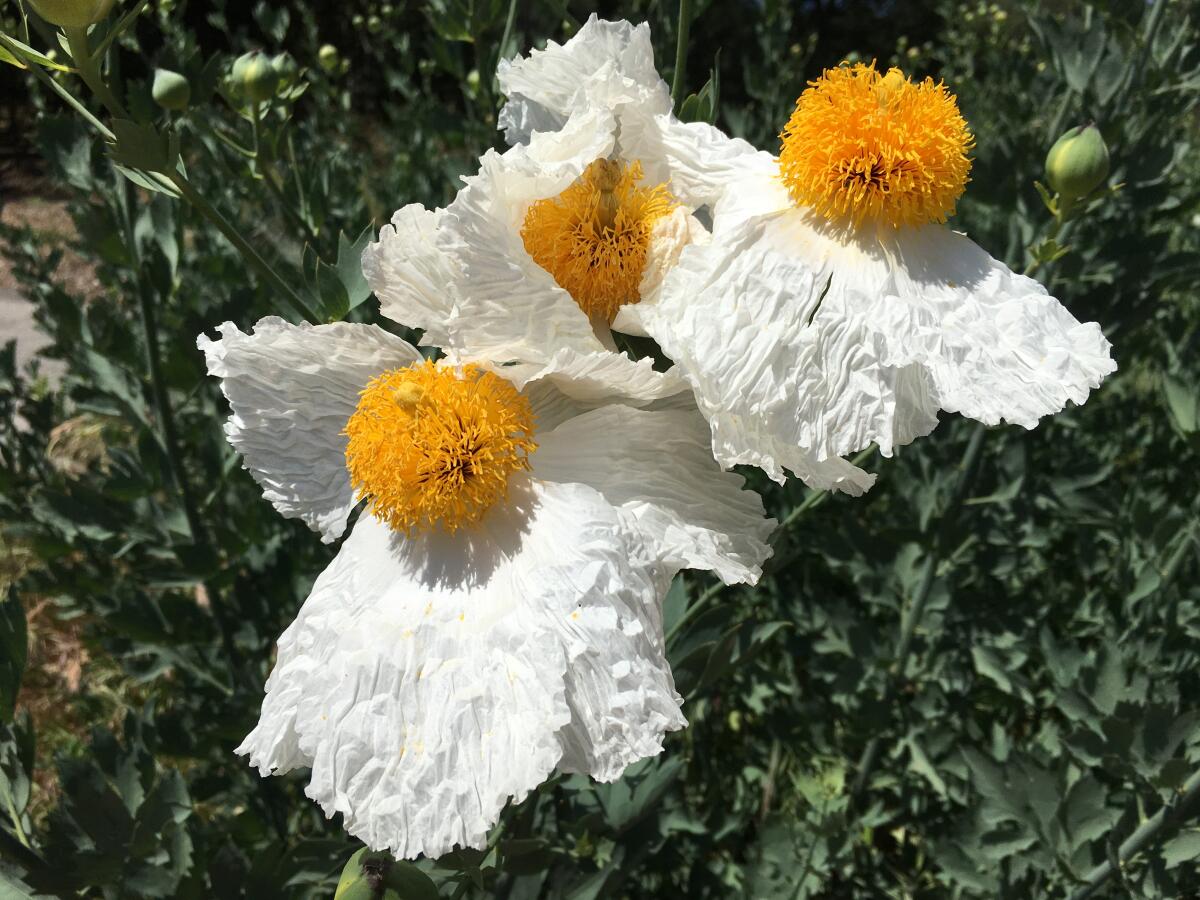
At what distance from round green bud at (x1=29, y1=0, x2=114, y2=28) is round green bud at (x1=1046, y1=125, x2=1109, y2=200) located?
106 cm

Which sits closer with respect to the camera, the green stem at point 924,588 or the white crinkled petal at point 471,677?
the white crinkled petal at point 471,677

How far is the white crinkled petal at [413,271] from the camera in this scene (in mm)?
928

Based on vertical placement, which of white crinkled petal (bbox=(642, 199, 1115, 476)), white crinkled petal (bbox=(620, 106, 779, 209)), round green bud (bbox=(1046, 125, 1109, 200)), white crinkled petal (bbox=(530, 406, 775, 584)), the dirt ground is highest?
round green bud (bbox=(1046, 125, 1109, 200))

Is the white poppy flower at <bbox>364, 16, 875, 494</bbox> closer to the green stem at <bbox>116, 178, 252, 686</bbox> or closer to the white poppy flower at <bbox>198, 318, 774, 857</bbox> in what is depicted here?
the white poppy flower at <bbox>198, 318, 774, 857</bbox>

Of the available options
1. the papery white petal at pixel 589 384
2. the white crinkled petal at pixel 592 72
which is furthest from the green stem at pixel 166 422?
the papery white petal at pixel 589 384

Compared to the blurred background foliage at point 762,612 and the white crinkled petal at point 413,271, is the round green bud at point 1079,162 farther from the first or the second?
the white crinkled petal at point 413,271

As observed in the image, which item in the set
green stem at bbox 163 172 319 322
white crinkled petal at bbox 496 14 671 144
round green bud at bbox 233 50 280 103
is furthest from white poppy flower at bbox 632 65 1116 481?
round green bud at bbox 233 50 280 103

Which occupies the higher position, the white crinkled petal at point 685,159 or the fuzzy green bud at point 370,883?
the white crinkled petal at point 685,159

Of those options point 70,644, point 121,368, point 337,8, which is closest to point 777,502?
point 121,368

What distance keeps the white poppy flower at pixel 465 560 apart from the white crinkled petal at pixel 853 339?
0.09 m

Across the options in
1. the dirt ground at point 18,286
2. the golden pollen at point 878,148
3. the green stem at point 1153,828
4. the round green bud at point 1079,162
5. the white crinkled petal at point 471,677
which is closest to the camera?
the white crinkled petal at point 471,677

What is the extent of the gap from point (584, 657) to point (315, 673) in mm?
253

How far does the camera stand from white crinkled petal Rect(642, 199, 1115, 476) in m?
0.86

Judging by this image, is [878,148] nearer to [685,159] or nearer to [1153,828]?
[685,159]
